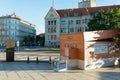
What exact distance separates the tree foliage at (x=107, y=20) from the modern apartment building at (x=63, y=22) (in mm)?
48206

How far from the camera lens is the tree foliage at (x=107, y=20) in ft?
132

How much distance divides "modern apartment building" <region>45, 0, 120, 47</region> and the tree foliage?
48.2 meters

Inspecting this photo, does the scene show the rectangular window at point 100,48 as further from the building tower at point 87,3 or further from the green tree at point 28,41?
the green tree at point 28,41

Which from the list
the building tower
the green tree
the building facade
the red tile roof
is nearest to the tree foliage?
the building facade

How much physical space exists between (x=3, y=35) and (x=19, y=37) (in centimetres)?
962

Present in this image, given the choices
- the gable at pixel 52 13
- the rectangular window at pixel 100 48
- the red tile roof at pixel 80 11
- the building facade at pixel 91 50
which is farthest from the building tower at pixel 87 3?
the rectangular window at pixel 100 48

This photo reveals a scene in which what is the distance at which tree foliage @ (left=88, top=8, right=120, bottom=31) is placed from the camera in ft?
132

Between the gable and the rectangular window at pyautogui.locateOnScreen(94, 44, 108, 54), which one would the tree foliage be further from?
the gable

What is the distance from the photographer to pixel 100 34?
1225 inches

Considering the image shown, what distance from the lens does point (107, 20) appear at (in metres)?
44.7

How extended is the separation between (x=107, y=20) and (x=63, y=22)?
61062 millimetres

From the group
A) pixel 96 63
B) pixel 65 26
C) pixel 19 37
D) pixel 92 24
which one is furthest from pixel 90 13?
pixel 96 63

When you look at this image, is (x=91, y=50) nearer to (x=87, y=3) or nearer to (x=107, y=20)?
(x=107, y=20)

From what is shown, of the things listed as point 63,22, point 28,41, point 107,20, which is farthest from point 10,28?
point 107,20
